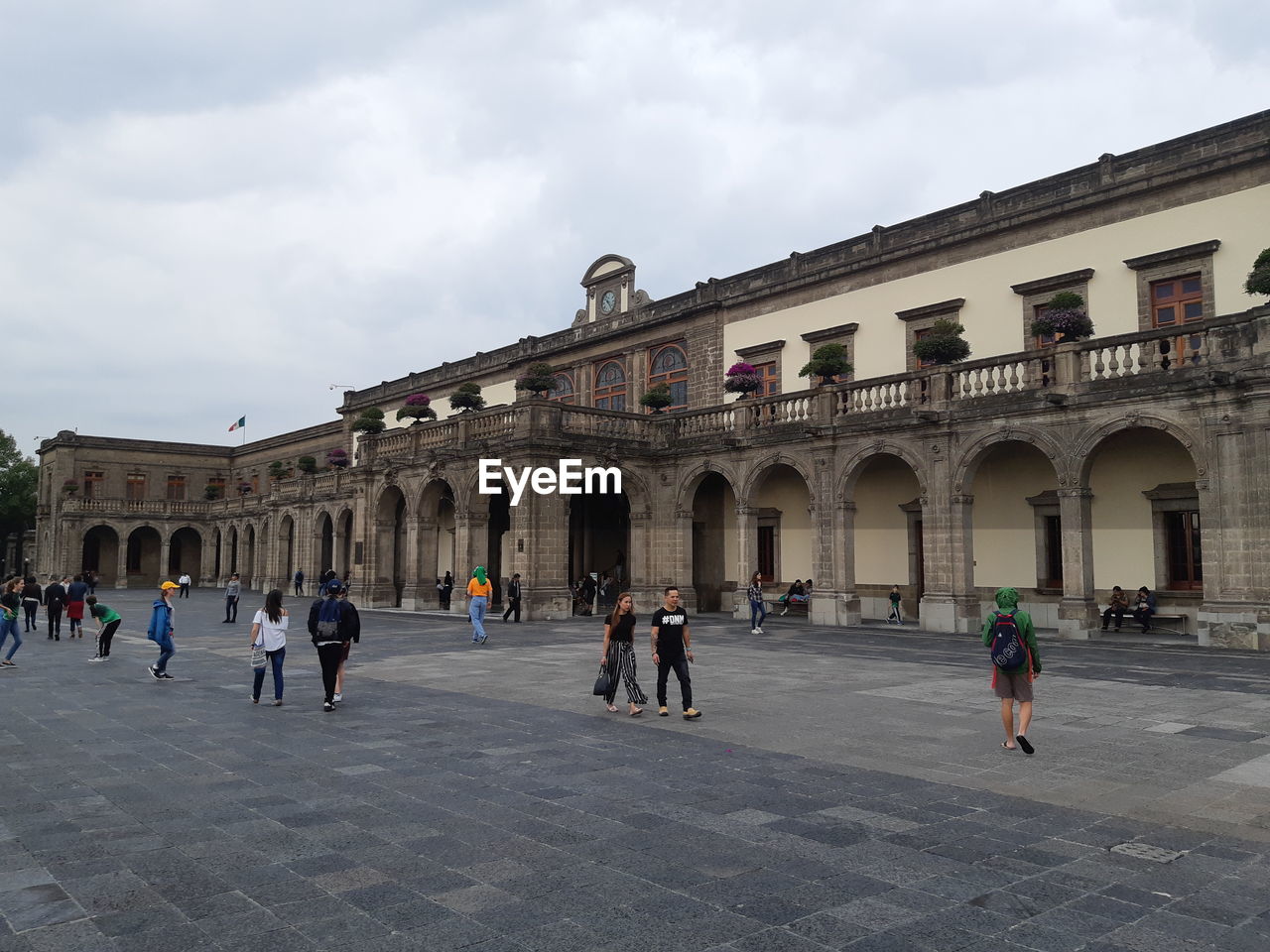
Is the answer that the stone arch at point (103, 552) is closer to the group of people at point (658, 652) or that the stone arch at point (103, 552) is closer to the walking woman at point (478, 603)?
the walking woman at point (478, 603)

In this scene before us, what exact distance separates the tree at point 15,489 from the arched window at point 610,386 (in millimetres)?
61918

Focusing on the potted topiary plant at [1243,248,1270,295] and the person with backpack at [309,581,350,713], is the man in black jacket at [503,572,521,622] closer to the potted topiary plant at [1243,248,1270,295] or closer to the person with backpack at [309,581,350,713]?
the person with backpack at [309,581,350,713]

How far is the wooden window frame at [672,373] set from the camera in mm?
32406

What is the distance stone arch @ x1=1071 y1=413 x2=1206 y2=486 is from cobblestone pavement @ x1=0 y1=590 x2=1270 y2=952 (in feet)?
Answer: 22.8

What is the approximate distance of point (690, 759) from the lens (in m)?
8.20

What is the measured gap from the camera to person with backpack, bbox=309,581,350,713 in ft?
35.5

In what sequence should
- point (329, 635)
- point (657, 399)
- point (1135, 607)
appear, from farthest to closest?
1. point (657, 399)
2. point (1135, 607)
3. point (329, 635)

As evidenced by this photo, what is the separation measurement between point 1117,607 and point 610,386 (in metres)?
20.4

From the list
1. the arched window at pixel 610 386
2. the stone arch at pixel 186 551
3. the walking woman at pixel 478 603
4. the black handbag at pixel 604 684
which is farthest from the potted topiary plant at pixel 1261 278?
the stone arch at pixel 186 551

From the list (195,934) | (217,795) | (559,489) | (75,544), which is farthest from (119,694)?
(75,544)

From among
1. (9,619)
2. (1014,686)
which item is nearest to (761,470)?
(1014,686)

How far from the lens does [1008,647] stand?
8.33 m

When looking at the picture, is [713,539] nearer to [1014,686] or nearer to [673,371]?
[673,371]

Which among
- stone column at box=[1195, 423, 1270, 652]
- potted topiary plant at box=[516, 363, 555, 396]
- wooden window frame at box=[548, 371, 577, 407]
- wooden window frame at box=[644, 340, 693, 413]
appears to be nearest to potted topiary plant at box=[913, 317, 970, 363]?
stone column at box=[1195, 423, 1270, 652]
